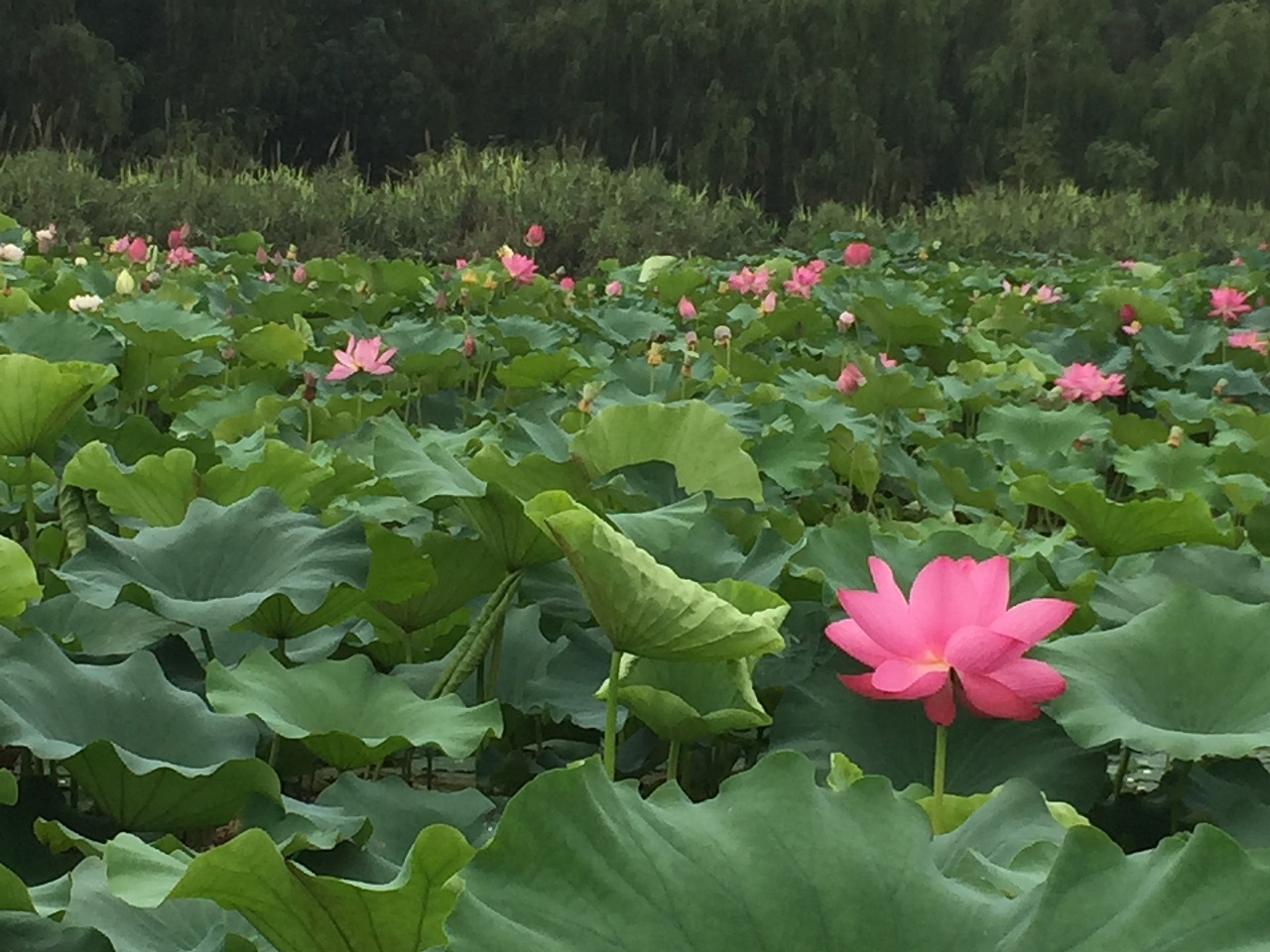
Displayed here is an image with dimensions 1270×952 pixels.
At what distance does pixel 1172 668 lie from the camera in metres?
0.84

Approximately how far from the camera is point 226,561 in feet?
3.12

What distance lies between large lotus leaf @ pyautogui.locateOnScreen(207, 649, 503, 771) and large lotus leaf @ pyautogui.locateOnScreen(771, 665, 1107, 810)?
20 cm

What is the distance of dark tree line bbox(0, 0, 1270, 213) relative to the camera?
16500 mm

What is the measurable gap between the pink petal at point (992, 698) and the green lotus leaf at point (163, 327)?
148 cm

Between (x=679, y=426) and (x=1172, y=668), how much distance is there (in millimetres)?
511

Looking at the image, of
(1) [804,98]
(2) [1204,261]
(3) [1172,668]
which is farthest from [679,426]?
(1) [804,98]

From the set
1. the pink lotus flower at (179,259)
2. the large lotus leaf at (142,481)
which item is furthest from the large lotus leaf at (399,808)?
the pink lotus flower at (179,259)

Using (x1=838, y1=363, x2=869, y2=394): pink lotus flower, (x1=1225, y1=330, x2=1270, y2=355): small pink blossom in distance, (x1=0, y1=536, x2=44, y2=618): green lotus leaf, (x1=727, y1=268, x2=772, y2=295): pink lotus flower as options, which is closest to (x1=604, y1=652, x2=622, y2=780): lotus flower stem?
(x1=0, y1=536, x2=44, y2=618): green lotus leaf

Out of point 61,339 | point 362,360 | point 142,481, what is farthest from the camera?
point 362,360

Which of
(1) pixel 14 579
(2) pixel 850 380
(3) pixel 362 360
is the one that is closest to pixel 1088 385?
(2) pixel 850 380

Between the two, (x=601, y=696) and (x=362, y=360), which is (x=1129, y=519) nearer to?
(x=601, y=696)

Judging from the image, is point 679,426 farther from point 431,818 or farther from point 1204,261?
point 1204,261

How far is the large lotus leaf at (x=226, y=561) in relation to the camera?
848 mm

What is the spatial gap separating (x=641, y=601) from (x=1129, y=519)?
65cm
